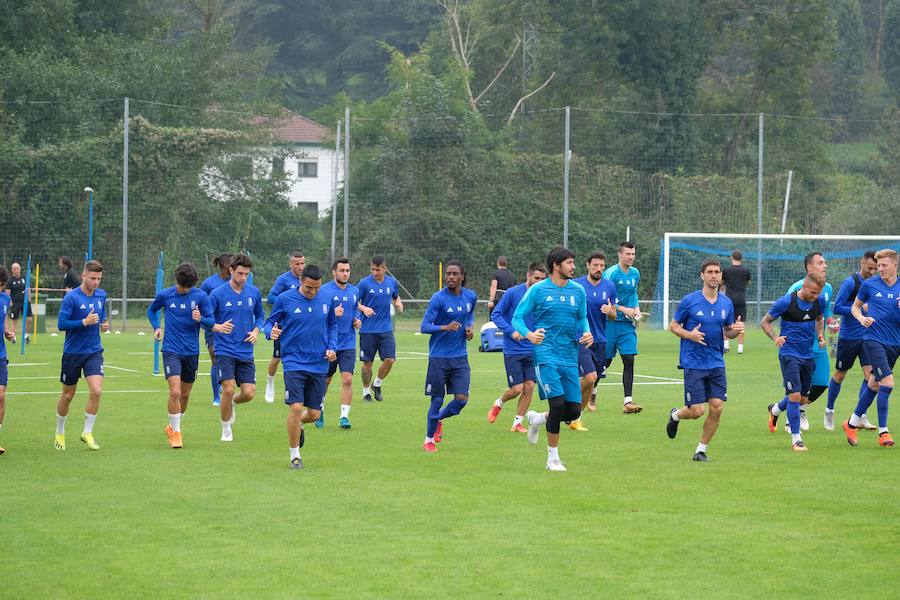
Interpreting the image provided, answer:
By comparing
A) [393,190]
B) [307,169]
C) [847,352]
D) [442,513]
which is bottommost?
[442,513]

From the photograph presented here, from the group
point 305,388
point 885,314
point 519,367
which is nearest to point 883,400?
point 885,314

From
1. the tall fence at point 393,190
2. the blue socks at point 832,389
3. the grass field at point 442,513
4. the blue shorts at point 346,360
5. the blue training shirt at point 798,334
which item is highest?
the tall fence at point 393,190

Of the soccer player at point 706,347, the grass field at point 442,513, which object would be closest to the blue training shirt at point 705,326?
the soccer player at point 706,347

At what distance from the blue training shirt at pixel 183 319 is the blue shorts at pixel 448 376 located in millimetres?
2378

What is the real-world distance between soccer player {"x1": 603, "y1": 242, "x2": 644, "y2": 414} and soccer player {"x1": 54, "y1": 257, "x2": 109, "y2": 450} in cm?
671

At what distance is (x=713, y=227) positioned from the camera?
4156cm

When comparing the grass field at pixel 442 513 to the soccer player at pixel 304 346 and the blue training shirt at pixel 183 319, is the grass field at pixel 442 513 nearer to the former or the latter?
the soccer player at pixel 304 346

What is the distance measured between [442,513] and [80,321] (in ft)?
16.6

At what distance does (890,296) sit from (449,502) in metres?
6.16

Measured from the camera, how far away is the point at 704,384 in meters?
13.1

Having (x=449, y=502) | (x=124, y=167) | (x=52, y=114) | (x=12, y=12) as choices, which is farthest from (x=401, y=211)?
(x=449, y=502)

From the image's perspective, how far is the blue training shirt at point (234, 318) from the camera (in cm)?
1438

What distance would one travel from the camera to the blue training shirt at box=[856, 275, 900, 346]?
14.4 metres

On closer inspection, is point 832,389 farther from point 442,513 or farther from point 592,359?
point 442,513
